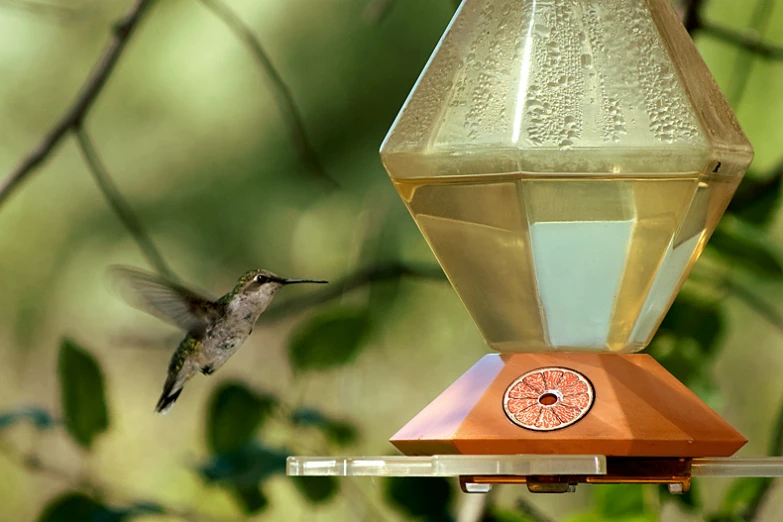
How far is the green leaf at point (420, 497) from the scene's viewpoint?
7.90 feet

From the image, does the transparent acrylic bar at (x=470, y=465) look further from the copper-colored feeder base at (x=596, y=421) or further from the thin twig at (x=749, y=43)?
the thin twig at (x=749, y=43)

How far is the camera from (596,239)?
110 centimetres

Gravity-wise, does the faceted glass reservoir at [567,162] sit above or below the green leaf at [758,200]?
above

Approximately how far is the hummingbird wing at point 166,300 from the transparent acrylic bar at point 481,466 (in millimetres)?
849

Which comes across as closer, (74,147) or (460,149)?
(460,149)

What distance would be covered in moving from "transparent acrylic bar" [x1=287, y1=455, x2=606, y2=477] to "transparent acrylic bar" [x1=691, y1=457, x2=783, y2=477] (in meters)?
0.17

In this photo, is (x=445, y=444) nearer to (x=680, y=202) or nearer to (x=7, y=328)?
(x=680, y=202)

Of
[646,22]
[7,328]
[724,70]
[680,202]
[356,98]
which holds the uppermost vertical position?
[646,22]

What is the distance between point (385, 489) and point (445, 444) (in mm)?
1542

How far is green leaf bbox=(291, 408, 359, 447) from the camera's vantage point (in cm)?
249

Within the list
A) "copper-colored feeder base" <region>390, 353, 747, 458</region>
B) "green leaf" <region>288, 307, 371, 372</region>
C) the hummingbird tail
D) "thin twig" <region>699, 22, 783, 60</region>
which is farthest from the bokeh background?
"copper-colored feeder base" <region>390, 353, 747, 458</region>

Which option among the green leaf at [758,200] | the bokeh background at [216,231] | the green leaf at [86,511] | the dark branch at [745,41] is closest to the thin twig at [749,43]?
the dark branch at [745,41]

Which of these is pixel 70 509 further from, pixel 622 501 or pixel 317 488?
pixel 622 501

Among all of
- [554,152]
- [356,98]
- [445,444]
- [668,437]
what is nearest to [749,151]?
[554,152]
